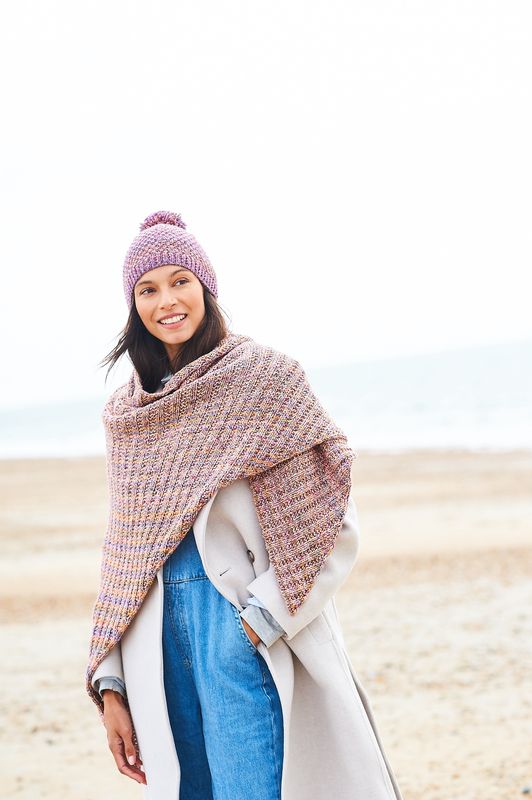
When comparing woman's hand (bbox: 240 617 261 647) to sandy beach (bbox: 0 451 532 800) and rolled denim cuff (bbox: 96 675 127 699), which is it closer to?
rolled denim cuff (bbox: 96 675 127 699)

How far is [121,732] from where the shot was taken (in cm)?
215

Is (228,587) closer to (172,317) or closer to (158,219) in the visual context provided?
(172,317)

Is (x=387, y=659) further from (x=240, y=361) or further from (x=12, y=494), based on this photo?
(x=12, y=494)

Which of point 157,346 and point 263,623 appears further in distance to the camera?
point 157,346

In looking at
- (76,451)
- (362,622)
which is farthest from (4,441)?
(362,622)

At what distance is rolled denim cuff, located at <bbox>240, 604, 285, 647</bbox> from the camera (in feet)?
6.57

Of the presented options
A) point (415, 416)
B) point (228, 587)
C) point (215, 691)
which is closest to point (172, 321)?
point (228, 587)

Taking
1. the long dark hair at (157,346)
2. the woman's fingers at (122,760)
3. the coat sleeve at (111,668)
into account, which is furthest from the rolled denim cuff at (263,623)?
the long dark hair at (157,346)

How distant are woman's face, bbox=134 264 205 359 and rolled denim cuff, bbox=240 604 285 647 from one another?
0.68 meters

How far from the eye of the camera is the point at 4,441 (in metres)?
43.8

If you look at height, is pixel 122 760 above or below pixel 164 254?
below

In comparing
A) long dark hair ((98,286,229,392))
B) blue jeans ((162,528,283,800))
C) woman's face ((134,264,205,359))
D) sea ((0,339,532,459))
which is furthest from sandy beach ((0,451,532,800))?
sea ((0,339,532,459))

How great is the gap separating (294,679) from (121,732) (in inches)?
17.3

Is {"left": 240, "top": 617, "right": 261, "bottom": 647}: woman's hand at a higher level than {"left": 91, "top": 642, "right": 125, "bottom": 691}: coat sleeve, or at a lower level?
higher
